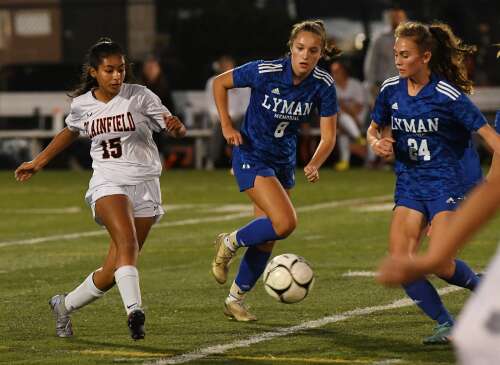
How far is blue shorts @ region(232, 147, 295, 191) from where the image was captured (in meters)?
9.53

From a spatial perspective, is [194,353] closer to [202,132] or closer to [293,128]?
[293,128]

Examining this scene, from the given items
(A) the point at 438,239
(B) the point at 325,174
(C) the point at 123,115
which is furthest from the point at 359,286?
(B) the point at 325,174

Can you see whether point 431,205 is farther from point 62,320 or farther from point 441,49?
point 62,320

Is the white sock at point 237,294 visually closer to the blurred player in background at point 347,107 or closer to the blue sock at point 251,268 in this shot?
the blue sock at point 251,268

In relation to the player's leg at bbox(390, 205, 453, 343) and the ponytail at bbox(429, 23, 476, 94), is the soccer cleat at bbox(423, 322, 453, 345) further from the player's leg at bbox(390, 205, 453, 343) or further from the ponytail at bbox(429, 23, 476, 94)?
the ponytail at bbox(429, 23, 476, 94)

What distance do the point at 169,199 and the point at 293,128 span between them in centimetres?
1040

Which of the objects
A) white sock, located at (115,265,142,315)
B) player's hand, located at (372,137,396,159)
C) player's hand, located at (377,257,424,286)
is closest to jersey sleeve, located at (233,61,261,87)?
player's hand, located at (372,137,396,159)

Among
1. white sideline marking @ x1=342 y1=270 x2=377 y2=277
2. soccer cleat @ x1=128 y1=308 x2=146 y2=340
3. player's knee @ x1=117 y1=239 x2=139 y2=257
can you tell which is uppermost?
player's knee @ x1=117 y1=239 x2=139 y2=257

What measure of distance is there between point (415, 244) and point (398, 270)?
3945 millimetres

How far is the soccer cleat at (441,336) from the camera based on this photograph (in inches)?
330

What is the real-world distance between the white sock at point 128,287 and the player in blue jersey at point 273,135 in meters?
1.28

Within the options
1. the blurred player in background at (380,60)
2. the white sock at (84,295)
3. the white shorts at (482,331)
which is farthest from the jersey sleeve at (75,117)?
the blurred player in background at (380,60)

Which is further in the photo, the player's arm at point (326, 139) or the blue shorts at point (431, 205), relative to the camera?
the player's arm at point (326, 139)

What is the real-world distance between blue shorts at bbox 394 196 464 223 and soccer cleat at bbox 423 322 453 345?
1.85ft
